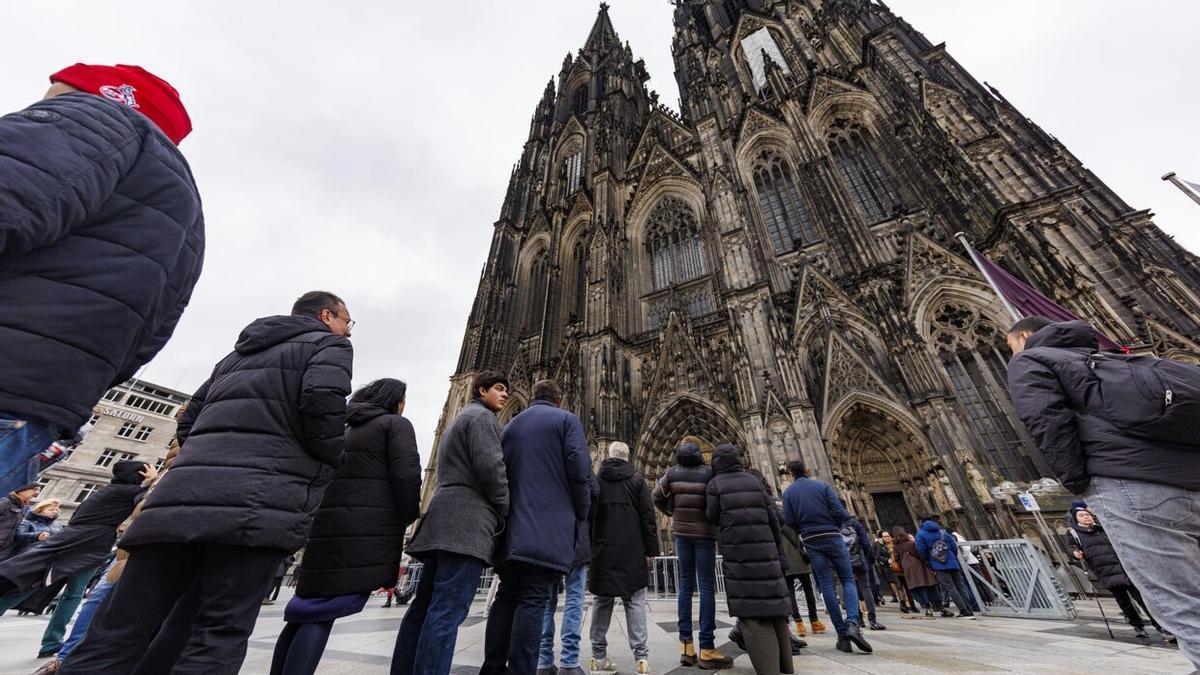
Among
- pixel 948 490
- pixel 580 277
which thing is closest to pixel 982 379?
pixel 948 490

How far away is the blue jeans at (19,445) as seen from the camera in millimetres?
1027

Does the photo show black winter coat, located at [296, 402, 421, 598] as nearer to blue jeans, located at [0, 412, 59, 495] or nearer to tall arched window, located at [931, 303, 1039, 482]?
blue jeans, located at [0, 412, 59, 495]

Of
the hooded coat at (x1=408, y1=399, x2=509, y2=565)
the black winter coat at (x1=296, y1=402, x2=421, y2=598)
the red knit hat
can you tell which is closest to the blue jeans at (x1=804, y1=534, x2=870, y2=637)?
the hooded coat at (x1=408, y1=399, x2=509, y2=565)

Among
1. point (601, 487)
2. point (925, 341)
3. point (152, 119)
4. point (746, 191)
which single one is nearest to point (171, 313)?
point (152, 119)

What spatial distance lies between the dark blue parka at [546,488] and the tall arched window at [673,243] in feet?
45.6

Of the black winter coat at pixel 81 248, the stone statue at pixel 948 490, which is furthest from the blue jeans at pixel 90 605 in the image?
the stone statue at pixel 948 490

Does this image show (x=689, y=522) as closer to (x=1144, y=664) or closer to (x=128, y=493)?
(x=1144, y=664)

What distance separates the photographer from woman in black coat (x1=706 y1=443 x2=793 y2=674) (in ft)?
8.30

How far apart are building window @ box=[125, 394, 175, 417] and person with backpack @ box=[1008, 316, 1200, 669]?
40572 mm

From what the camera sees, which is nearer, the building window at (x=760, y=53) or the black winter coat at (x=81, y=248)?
the black winter coat at (x=81, y=248)

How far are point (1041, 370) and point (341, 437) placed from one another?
117 inches

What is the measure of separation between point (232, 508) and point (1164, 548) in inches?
130

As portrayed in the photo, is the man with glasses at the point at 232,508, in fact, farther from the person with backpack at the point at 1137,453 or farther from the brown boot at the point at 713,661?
the person with backpack at the point at 1137,453

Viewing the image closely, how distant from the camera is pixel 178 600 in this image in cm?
144
